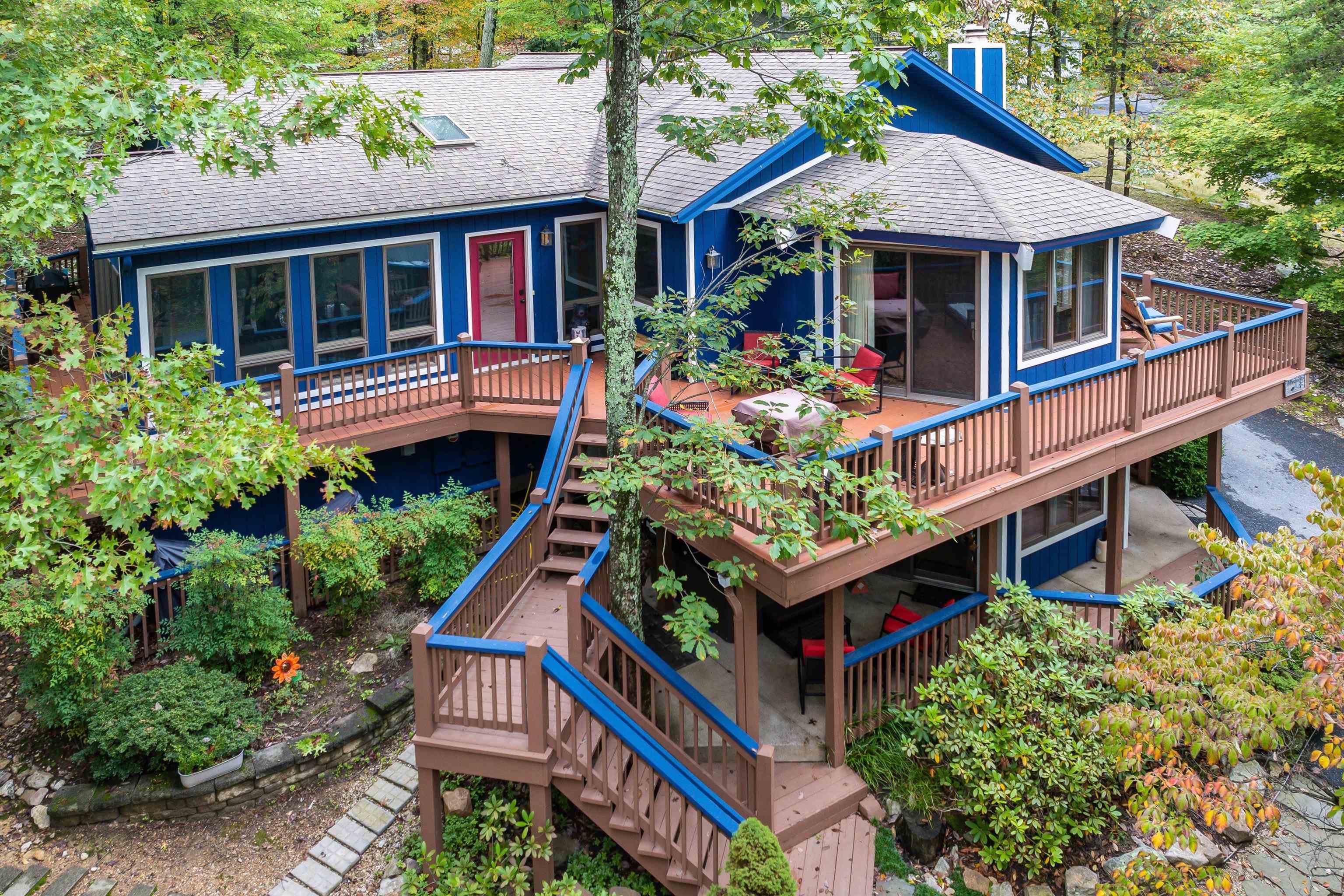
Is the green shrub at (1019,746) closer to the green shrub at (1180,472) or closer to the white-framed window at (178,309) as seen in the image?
the green shrub at (1180,472)

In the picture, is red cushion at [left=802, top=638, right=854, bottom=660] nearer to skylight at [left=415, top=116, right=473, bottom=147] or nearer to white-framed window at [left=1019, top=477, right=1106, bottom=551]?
white-framed window at [left=1019, top=477, right=1106, bottom=551]

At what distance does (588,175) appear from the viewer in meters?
15.5

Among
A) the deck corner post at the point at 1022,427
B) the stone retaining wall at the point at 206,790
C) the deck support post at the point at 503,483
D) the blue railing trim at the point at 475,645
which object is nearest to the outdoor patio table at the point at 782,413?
the deck corner post at the point at 1022,427

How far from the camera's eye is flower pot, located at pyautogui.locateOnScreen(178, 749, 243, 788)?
9.95 m

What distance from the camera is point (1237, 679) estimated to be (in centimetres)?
731

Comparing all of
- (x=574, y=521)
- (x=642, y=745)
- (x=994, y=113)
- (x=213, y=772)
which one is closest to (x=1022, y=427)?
(x=642, y=745)

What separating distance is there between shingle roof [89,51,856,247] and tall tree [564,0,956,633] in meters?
2.40

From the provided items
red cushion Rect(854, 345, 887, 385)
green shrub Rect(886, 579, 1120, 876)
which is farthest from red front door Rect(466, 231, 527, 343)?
green shrub Rect(886, 579, 1120, 876)

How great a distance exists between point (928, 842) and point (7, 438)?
A: 817 centimetres

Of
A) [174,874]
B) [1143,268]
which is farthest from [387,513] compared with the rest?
A: [1143,268]

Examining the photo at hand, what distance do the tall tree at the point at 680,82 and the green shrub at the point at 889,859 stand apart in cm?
291

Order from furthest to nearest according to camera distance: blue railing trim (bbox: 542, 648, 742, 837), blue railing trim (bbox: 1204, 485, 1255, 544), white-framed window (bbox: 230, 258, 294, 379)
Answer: blue railing trim (bbox: 1204, 485, 1255, 544) → white-framed window (bbox: 230, 258, 294, 379) → blue railing trim (bbox: 542, 648, 742, 837)

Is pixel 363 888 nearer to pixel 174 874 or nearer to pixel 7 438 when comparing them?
pixel 174 874

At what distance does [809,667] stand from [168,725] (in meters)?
6.14
